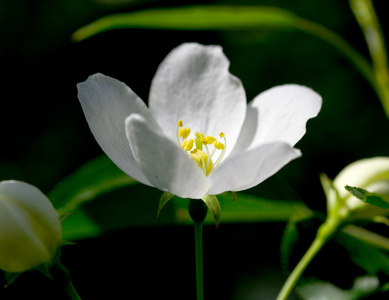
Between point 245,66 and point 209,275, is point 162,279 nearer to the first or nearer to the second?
point 209,275

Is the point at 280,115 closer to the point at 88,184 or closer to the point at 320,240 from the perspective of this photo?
the point at 320,240

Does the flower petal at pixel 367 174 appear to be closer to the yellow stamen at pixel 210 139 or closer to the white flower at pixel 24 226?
the yellow stamen at pixel 210 139

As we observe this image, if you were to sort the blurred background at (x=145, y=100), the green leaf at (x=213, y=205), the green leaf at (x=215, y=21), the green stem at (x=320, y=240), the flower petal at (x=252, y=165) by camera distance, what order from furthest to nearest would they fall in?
the blurred background at (x=145, y=100)
the green leaf at (x=215, y=21)
the green stem at (x=320, y=240)
the green leaf at (x=213, y=205)
the flower petal at (x=252, y=165)

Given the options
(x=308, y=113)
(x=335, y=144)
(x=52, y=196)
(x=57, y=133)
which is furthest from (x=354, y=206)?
(x=57, y=133)

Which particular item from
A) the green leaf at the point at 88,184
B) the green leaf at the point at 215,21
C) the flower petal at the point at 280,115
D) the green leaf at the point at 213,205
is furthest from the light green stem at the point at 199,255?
the green leaf at the point at 215,21

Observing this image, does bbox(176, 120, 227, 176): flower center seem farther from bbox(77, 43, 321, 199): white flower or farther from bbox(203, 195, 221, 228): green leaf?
bbox(203, 195, 221, 228): green leaf

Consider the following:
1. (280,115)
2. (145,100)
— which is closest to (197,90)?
(280,115)
